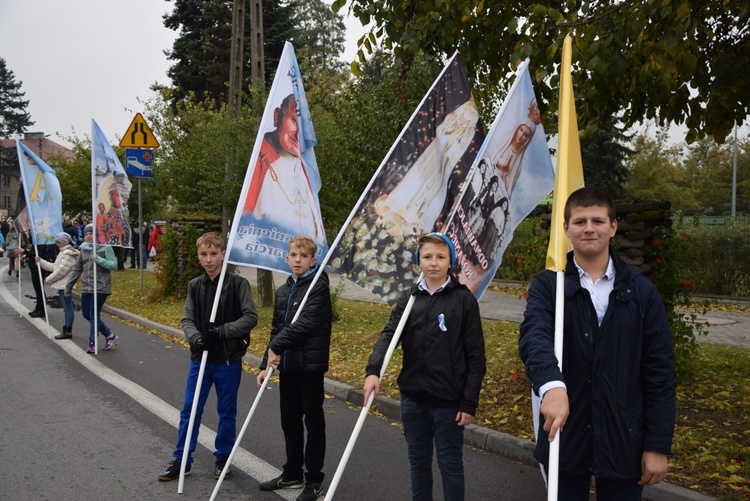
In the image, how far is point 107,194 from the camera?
11.9m

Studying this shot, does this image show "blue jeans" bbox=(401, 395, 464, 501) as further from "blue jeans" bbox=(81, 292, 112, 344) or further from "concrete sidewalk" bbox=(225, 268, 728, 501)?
"blue jeans" bbox=(81, 292, 112, 344)

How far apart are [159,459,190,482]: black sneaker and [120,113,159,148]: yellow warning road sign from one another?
11.8 meters

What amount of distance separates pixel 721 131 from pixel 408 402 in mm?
4900

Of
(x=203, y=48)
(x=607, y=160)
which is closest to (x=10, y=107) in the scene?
(x=203, y=48)

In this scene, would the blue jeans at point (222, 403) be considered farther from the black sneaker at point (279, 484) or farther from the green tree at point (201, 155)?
the green tree at point (201, 155)

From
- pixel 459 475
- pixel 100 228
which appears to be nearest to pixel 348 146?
pixel 100 228

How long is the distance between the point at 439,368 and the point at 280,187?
8.19ft

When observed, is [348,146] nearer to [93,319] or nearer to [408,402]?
[93,319]

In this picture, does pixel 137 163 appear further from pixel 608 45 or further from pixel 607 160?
pixel 607 160

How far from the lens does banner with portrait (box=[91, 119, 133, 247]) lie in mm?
11438

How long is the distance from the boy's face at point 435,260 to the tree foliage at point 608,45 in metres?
2.33

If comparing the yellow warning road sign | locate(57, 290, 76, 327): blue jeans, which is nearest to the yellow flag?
locate(57, 290, 76, 327): blue jeans

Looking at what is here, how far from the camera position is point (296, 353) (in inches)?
198

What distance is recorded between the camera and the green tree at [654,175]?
138 feet
